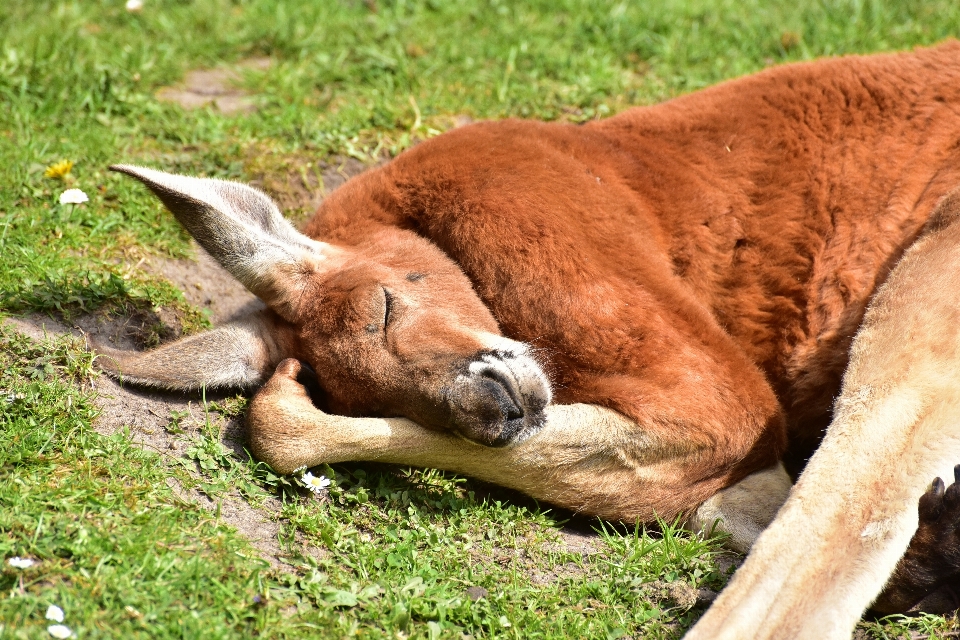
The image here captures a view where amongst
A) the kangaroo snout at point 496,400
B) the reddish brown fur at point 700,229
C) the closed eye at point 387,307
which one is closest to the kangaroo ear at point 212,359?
the reddish brown fur at point 700,229

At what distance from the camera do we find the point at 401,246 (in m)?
4.52

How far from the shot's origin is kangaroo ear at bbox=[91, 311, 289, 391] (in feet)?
14.4

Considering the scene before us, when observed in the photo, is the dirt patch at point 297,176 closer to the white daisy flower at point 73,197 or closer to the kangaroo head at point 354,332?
the white daisy flower at point 73,197

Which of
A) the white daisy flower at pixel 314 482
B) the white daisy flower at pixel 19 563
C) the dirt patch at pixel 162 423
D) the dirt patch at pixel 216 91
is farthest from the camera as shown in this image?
the dirt patch at pixel 216 91

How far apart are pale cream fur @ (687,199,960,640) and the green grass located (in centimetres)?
36

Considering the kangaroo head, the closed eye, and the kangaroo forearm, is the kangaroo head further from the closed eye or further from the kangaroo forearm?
the kangaroo forearm

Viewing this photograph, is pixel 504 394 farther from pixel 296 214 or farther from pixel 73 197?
pixel 73 197

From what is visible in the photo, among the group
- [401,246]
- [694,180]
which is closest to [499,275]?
[401,246]

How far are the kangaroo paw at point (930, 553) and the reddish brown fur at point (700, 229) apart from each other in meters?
0.81

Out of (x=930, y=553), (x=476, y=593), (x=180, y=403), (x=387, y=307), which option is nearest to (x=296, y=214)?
(x=180, y=403)

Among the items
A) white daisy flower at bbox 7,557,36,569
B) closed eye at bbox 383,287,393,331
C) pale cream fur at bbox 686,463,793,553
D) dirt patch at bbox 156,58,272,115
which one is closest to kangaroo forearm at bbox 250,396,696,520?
pale cream fur at bbox 686,463,793,553

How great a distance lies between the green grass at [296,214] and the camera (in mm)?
3395

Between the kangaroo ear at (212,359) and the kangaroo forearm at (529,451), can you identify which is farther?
the kangaroo ear at (212,359)

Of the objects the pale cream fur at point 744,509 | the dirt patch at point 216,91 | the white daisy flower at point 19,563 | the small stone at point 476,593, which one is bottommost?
the small stone at point 476,593
